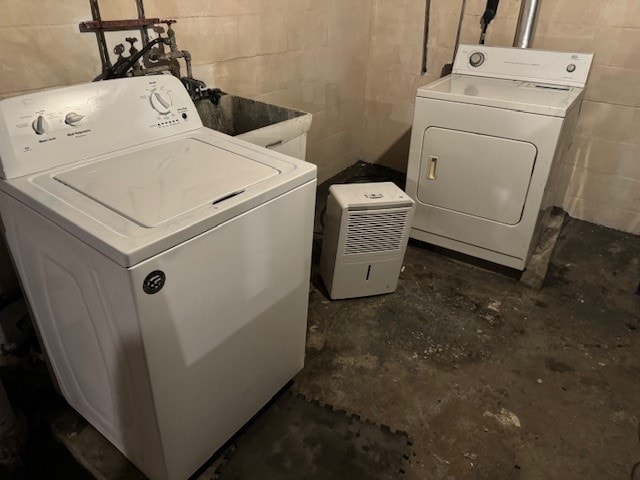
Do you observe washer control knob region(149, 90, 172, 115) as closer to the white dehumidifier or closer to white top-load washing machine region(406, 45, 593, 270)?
the white dehumidifier

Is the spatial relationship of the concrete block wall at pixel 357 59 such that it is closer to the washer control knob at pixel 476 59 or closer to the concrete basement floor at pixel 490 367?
the washer control knob at pixel 476 59

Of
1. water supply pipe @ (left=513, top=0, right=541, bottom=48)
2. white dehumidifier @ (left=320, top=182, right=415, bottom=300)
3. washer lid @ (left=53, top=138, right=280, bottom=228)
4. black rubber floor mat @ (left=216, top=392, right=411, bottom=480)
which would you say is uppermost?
water supply pipe @ (left=513, top=0, right=541, bottom=48)

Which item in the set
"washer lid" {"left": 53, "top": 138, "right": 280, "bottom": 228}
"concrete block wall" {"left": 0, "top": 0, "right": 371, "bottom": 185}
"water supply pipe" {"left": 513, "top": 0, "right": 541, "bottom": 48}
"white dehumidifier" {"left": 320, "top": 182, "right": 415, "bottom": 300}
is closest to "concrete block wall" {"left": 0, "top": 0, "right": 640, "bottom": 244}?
"concrete block wall" {"left": 0, "top": 0, "right": 371, "bottom": 185}

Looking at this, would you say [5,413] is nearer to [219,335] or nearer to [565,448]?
[219,335]

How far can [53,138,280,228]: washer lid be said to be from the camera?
104 centimetres

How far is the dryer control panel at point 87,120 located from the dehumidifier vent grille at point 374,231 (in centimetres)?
81

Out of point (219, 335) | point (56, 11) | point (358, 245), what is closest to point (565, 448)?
point (358, 245)

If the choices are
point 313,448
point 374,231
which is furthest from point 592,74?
point 313,448

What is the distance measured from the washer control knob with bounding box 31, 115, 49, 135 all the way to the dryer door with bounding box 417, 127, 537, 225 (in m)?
1.70

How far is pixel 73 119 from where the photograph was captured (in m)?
1.27

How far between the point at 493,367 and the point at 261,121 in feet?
4.78

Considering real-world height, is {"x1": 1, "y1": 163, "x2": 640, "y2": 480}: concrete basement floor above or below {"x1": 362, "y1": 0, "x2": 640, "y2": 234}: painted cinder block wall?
below

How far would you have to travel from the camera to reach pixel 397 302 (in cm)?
221

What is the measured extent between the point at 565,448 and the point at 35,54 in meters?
2.27
